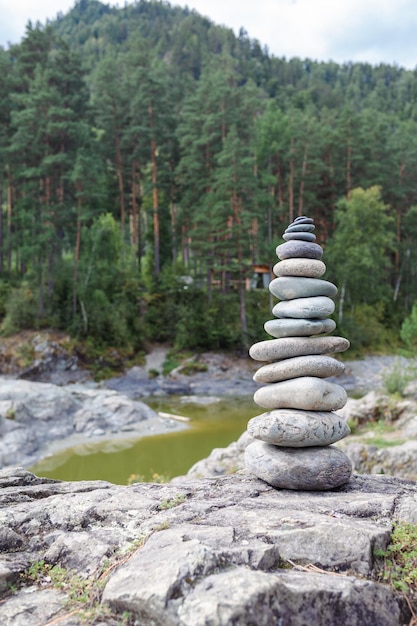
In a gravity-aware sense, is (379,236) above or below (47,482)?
above

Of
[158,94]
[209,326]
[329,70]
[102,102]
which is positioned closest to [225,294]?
[209,326]

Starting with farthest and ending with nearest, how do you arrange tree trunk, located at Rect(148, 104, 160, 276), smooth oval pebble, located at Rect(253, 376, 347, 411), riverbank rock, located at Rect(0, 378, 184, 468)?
tree trunk, located at Rect(148, 104, 160, 276), riverbank rock, located at Rect(0, 378, 184, 468), smooth oval pebble, located at Rect(253, 376, 347, 411)

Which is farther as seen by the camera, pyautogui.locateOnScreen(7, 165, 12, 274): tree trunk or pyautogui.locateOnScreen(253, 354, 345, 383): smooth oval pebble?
pyautogui.locateOnScreen(7, 165, 12, 274): tree trunk

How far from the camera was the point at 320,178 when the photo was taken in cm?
3669

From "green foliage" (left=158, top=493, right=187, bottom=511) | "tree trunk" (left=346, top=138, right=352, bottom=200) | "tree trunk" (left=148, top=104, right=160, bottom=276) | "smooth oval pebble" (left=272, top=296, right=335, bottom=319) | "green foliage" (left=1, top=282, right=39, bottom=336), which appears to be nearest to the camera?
"green foliage" (left=158, top=493, right=187, bottom=511)

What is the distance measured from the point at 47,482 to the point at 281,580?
3709 millimetres

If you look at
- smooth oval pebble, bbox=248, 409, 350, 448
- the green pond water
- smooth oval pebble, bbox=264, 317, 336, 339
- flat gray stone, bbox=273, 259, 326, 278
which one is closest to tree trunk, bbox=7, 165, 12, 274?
the green pond water

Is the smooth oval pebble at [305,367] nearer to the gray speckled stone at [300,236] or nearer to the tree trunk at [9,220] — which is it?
the gray speckled stone at [300,236]

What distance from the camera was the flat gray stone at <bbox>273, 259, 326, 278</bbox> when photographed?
546cm

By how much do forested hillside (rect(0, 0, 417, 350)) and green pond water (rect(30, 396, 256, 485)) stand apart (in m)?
10.2

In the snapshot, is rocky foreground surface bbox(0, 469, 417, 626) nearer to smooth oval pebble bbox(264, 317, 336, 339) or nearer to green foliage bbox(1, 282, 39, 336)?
smooth oval pebble bbox(264, 317, 336, 339)

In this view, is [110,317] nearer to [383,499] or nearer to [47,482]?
[47,482]

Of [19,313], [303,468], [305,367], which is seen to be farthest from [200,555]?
[19,313]

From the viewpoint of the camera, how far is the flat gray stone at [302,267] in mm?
5461
